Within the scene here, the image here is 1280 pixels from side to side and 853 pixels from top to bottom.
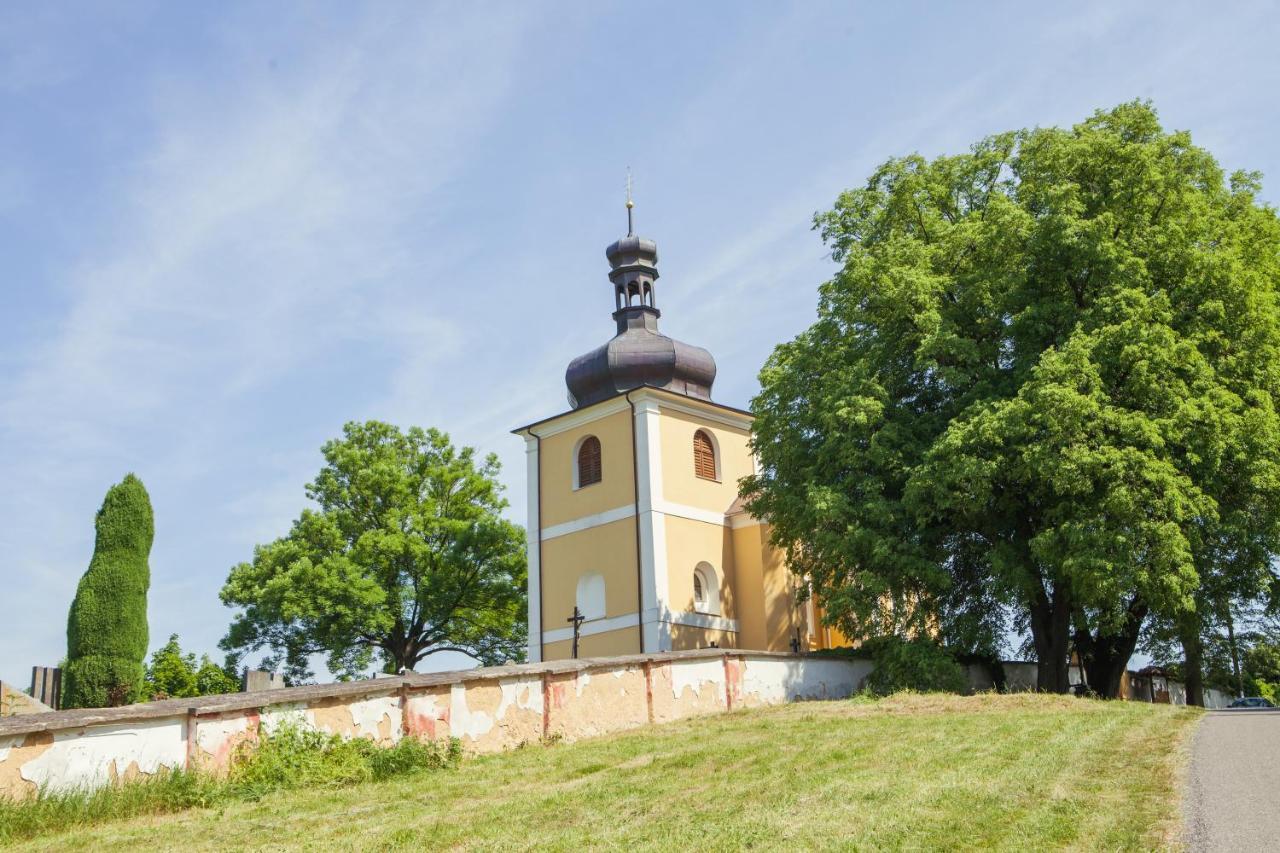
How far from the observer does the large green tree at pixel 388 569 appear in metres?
33.6

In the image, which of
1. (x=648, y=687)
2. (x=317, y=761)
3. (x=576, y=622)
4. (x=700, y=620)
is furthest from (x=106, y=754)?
(x=700, y=620)

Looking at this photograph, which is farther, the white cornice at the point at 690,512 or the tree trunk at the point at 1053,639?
the white cornice at the point at 690,512

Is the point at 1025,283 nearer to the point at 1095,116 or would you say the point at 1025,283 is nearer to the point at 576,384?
the point at 1095,116

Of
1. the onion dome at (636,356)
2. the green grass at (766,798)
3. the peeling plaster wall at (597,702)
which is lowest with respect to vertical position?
the green grass at (766,798)

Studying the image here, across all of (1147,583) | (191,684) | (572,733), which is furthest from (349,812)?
(191,684)

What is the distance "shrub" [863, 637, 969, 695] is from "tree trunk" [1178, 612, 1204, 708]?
4.44 meters

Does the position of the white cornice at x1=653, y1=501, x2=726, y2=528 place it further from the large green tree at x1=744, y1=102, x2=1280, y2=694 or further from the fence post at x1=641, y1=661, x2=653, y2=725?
the fence post at x1=641, y1=661, x2=653, y2=725

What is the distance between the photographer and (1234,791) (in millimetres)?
8484

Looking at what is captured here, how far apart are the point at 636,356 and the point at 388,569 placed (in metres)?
9.88

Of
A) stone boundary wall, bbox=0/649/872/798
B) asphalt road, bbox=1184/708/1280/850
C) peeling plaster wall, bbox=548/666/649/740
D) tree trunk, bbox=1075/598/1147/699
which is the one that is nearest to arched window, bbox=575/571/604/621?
stone boundary wall, bbox=0/649/872/798

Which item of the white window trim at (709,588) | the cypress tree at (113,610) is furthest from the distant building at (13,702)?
the white window trim at (709,588)

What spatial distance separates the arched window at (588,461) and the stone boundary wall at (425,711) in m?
10.8

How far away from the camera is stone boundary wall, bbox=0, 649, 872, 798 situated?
10.3 meters

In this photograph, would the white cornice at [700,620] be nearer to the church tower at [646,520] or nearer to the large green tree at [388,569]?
the church tower at [646,520]
